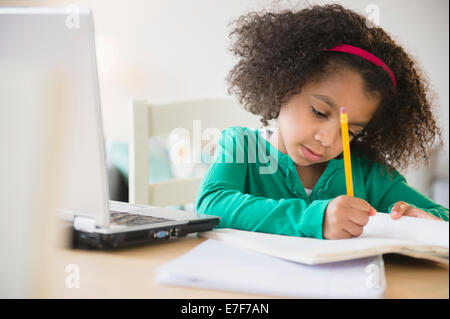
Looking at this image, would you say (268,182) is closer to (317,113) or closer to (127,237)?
(317,113)

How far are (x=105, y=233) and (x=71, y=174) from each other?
0.25ft

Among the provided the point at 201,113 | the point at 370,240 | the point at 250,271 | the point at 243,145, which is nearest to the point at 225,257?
the point at 250,271

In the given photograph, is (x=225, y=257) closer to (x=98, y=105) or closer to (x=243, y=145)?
(x=98, y=105)

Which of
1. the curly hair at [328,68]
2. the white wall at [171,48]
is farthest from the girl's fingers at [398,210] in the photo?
the white wall at [171,48]

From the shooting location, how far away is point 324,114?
2.41 feet

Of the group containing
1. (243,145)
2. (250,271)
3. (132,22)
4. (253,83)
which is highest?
(132,22)

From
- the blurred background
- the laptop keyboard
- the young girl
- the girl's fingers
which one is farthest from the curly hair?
the blurred background

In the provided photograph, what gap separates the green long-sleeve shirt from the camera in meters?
0.67

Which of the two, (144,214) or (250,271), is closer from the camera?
(250,271)

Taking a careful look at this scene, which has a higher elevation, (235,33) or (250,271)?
(235,33)

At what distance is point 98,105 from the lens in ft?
1.36

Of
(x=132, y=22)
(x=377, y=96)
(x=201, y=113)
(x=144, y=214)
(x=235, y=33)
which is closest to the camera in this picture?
(x=144, y=214)

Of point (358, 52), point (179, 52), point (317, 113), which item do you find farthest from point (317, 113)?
point (179, 52)

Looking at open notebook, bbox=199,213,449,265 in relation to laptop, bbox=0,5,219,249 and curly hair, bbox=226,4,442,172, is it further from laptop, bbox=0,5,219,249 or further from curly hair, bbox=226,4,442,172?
curly hair, bbox=226,4,442,172
